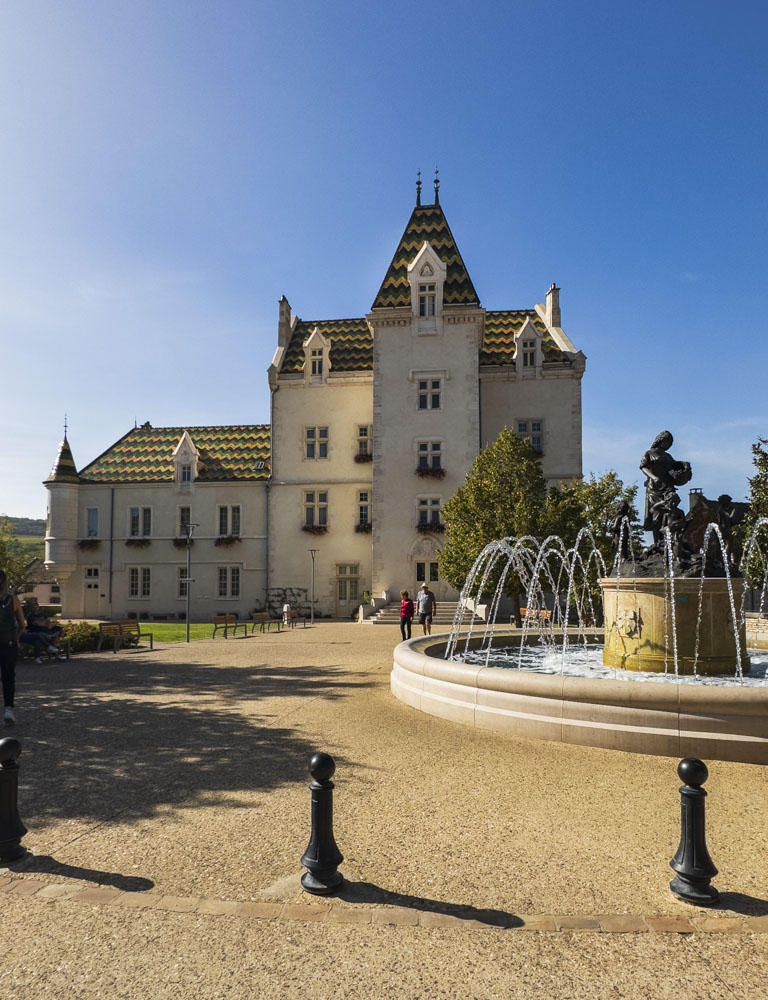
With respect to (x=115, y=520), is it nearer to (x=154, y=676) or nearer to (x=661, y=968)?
(x=154, y=676)

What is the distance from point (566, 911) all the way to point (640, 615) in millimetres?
7110

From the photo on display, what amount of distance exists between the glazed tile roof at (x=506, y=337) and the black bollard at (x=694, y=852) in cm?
3651

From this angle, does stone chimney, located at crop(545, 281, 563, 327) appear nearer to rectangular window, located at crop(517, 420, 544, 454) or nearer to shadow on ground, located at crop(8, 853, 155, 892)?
rectangular window, located at crop(517, 420, 544, 454)

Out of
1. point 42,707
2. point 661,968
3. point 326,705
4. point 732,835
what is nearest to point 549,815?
point 732,835

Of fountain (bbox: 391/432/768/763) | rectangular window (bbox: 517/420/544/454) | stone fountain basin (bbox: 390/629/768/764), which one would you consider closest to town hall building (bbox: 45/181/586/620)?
rectangular window (bbox: 517/420/544/454)

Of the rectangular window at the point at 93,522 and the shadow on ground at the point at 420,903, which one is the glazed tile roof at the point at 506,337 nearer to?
the rectangular window at the point at 93,522

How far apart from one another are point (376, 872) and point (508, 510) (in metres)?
23.6

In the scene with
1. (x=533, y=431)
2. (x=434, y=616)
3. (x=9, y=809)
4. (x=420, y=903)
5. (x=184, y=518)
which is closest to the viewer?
(x=420, y=903)

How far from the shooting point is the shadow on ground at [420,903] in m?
4.06

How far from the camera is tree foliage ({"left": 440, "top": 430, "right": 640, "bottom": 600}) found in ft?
88.5

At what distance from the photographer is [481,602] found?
1278 inches

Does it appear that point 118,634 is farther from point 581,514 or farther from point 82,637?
point 581,514

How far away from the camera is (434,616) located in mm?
32750

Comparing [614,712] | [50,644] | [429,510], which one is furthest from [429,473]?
[614,712]
